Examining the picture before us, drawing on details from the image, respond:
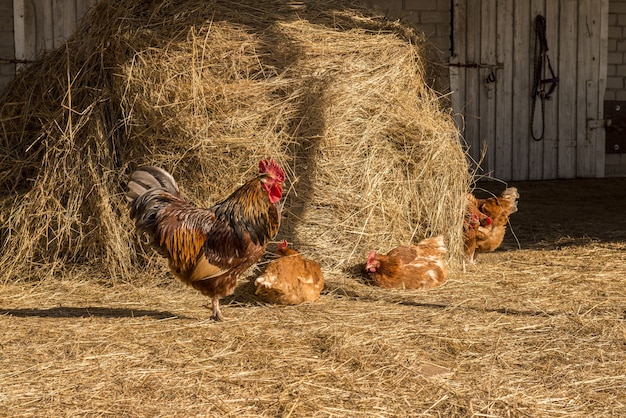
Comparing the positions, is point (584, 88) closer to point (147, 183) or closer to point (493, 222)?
point (493, 222)

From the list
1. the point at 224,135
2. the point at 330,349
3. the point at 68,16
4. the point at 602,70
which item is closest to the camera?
the point at 330,349

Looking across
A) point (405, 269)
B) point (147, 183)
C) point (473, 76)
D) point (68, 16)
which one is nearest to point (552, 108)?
point (473, 76)

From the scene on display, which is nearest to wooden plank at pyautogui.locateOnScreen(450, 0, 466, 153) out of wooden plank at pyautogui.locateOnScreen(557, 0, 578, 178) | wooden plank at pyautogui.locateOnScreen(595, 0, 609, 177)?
wooden plank at pyautogui.locateOnScreen(557, 0, 578, 178)

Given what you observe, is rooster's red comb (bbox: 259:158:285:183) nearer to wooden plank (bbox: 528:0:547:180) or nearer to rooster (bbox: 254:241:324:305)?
rooster (bbox: 254:241:324:305)

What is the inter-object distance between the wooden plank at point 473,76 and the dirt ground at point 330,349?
5.94 m

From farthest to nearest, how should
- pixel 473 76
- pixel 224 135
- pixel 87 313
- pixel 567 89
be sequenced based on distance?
pixel 567 89 < pixel 473 76 < pixel 224 135 < pixel 87 313

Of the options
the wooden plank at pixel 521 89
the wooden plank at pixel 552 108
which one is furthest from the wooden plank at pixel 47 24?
the wooden plank at pixel 552 108

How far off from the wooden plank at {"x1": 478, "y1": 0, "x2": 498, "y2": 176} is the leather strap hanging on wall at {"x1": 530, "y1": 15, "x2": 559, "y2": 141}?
682 mm

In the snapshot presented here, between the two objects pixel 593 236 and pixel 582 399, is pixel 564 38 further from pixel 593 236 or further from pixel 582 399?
pixel 582 399

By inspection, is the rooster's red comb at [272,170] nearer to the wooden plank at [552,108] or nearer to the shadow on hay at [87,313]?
the shadow on hay at [87,313]

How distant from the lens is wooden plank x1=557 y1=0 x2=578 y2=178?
13211 mm

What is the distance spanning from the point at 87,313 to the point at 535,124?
928cm

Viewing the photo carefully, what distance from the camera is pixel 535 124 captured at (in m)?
13.2

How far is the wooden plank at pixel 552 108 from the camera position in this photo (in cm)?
1313
